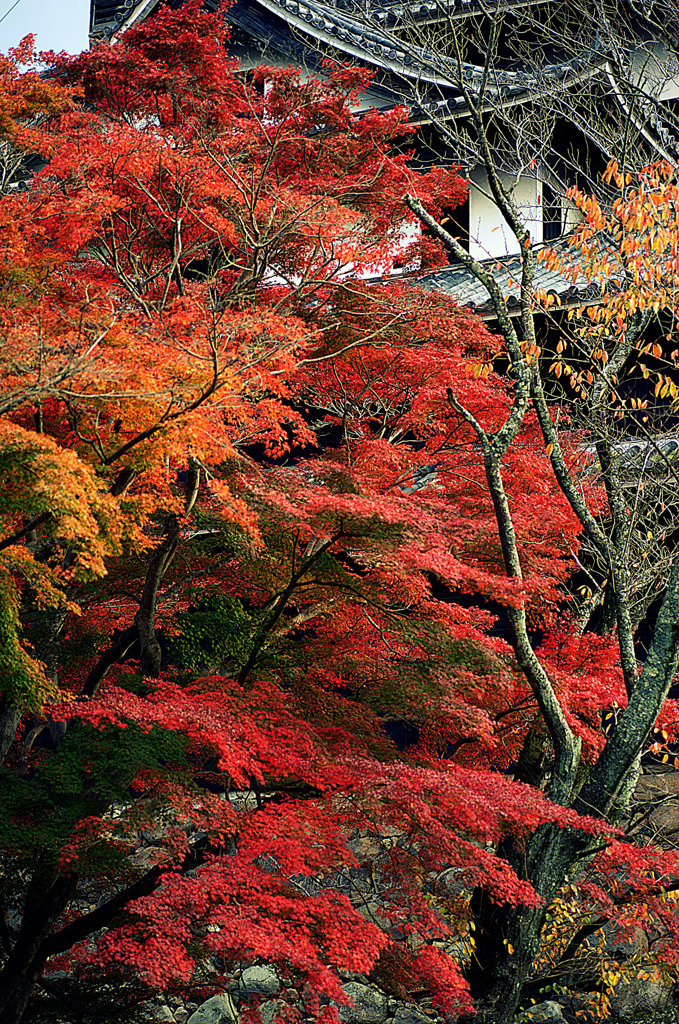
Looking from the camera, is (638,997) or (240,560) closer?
(240,560)

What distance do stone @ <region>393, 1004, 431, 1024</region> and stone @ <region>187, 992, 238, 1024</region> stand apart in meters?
1.84

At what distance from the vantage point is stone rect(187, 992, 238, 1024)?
33.2 feet

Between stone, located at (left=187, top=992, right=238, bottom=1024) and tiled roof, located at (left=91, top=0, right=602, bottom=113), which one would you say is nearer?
stone, located at (left=187, top=992, right=238, bottom=1024)

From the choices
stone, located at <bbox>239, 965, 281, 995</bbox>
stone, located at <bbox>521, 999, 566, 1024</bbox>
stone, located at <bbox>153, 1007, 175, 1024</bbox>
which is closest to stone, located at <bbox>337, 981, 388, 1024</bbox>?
stone, located at <bbox>239, 965, 281, 995</bbox>

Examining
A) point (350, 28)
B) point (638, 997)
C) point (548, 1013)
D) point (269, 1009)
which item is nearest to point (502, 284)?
point (350, 28)

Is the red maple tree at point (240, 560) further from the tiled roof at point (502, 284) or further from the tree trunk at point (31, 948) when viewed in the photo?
the tiled roof at point (502, 284)

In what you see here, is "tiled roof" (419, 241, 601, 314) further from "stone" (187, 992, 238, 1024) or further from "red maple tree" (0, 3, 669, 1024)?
"stone" (187, 992, 238, 1024)

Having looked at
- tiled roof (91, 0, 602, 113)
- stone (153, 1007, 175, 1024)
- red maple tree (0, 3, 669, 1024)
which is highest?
tiled roof (91, 0, 602, 113)

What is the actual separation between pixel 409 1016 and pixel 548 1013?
1.57 meters

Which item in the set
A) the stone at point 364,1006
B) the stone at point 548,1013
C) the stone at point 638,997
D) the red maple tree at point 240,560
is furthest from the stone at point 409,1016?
the stone at point 638,997

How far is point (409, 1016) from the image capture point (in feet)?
33.1

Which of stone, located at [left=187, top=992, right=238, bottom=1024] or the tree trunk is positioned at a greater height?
the tree trunk

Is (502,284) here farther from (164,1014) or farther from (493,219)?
(164,1014)

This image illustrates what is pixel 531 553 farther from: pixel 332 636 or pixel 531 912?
pixel 531 912
